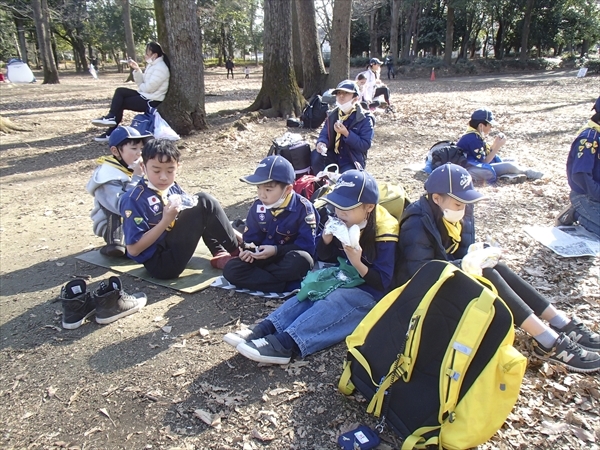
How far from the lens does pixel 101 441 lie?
2332 mm

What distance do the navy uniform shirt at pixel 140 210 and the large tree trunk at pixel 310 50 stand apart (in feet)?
37.8

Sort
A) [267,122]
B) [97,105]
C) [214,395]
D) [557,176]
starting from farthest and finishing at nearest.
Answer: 1. [97,105]
2. [267,122]
3. [557,176]
4. [214,395]

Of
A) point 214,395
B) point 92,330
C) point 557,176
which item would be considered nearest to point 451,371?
point 214,395

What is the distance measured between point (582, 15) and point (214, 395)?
138ft

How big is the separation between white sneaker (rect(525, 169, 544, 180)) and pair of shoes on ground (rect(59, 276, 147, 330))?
5.88 metres

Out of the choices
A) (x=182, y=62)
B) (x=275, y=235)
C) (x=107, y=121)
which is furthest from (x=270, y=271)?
(x=182, y=62)

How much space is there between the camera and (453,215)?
9.50 ft

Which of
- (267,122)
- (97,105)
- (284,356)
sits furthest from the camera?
(97,105)

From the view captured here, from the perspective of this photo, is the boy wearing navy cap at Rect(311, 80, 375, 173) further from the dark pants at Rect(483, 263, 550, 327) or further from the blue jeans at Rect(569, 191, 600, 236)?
the dark pants at Rect(483, 263, 550, 327)

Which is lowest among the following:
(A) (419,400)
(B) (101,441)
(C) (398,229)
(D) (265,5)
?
(B) (101,441)

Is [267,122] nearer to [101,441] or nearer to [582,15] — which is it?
[101,441]

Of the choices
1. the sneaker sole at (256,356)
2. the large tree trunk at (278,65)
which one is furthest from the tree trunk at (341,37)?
the sneaker sole at (256,356)

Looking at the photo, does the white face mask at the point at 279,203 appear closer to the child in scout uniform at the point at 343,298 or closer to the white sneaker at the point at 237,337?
the child in scout uniform at the point at 343,298

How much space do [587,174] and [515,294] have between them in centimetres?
245
